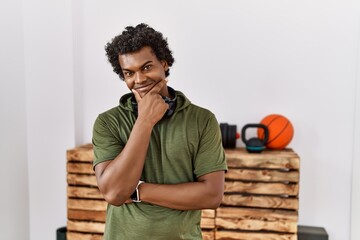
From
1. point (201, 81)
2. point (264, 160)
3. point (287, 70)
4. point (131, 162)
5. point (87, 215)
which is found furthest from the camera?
point (201, 81)

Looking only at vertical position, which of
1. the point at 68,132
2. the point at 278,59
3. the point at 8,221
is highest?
the point at 278,59

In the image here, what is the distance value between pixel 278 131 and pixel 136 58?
1.62 m

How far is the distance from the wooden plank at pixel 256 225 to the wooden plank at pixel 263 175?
0.91 ft

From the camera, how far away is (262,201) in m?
2.45

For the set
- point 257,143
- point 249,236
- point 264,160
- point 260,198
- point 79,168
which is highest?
point 257,143

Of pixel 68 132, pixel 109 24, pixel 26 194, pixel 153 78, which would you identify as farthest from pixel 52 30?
pixel 153 78

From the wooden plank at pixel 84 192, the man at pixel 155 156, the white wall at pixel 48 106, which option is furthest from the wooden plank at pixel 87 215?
the man at pixel 155 156

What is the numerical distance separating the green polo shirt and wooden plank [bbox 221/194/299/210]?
1.25 meters

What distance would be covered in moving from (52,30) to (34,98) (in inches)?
22.6

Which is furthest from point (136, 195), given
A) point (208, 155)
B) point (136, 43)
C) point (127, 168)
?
point (136, 43)

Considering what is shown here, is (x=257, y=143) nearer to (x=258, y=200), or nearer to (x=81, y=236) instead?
(x=258, y=200)

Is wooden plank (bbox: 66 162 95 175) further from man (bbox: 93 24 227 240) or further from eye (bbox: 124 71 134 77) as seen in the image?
eye (bbox: 124 71 134 77)

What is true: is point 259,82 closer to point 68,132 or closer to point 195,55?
point 195,55

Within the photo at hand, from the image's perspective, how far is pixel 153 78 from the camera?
125cm
